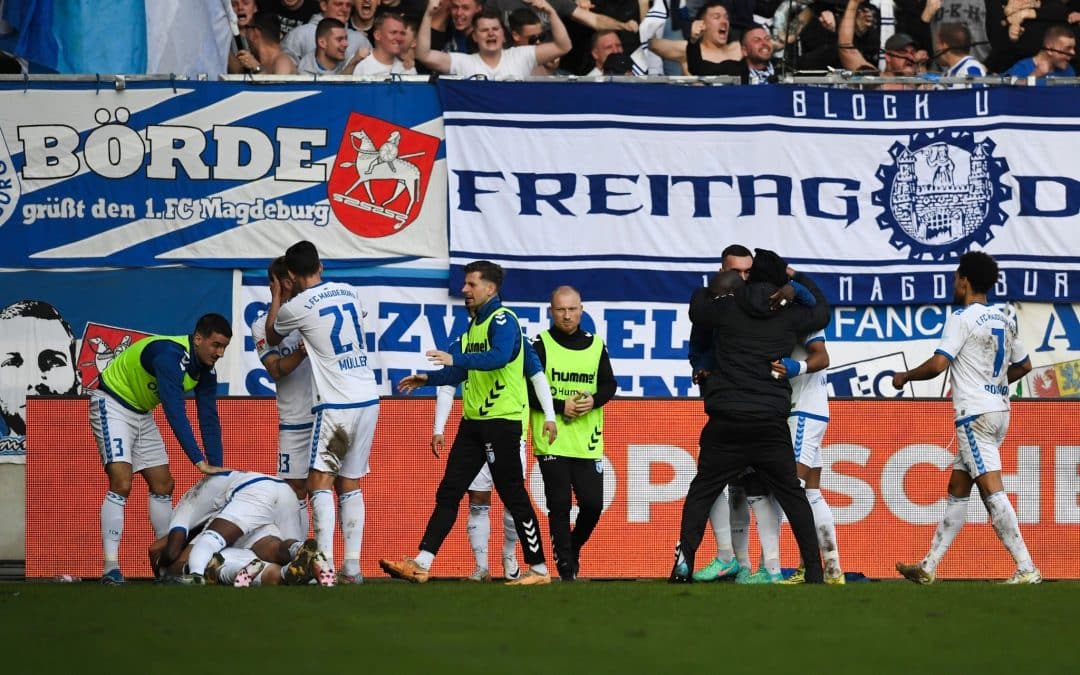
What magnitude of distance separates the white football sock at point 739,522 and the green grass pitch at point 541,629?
1028 mm

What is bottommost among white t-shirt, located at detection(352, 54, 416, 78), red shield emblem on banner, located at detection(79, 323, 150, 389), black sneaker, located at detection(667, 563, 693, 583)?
black sneaker, located at detection(667, 563, 693, 583)

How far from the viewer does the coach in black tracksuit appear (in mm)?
10039

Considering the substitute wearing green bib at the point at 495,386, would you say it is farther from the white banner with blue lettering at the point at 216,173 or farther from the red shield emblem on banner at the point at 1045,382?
the red shield emblem on banner at the point at 1045,382

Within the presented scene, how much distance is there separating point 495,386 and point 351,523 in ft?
4.26

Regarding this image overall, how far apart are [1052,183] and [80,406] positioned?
28.5 feet

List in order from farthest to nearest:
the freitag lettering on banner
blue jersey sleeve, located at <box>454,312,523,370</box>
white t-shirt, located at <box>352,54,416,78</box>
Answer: white t-shirt, located at <box>352,54,416,78</box> < the freitag lettering on banner < blue jersey sleeve, located at <box>454,312,523,370</box>

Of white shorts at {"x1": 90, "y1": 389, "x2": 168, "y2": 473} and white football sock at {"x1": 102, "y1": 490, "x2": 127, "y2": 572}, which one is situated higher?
white shorts at {"x1": 90, "y1": 389, "x2": 168, "y2": 473}

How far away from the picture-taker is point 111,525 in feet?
36.2

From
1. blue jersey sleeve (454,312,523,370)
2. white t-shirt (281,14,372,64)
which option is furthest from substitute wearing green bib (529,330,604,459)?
white t-shirt (281,14,372,64)

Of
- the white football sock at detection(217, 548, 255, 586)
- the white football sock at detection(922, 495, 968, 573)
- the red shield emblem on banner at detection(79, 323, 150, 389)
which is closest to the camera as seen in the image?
the white football sock at detection(217, 548, 255, 586)

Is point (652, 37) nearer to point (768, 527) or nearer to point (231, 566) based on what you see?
point (768, 527)

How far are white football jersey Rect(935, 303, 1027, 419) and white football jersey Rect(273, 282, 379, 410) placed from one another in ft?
12.1

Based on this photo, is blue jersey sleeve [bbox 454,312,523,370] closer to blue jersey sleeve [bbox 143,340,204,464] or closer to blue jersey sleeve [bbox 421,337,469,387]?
blue jersey sleeve [bbox 421,337,469,387]

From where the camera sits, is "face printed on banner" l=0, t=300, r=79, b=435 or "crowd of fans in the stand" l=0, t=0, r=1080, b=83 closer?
"face printed on banner" l=0, t=300, r=79, b=435
